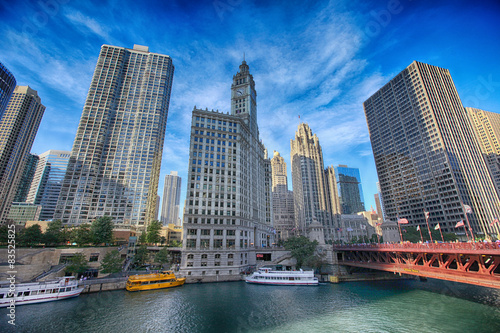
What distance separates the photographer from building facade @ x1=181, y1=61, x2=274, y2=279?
74125 millimetres

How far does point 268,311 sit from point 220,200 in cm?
4471

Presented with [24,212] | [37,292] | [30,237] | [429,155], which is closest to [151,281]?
[37,292]

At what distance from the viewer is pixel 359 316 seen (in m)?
39.9

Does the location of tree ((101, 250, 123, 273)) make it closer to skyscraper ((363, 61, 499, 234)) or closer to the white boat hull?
the white boat hull

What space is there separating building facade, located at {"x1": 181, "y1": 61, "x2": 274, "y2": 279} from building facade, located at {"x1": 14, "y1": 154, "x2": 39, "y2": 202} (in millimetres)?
186701

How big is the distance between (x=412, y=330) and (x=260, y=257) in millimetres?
62430

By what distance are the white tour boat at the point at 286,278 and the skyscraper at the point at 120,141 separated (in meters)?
102

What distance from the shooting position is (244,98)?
116 metres

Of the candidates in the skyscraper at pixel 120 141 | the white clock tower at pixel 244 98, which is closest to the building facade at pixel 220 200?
the white clock tower at pixel 244 98

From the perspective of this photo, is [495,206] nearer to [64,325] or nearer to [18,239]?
[64,325]

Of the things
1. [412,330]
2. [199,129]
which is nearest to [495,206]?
[412,330]

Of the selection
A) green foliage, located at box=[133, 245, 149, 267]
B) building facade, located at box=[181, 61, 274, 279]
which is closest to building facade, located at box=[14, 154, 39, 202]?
green foliage, located at box=[133, 245, 149, 267]

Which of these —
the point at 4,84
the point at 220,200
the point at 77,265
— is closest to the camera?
the point at 77,265

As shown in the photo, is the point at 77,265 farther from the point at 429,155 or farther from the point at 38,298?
the point at 429,155
